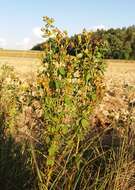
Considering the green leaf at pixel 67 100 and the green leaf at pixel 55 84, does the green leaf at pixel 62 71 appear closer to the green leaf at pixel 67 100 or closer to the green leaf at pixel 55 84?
the green leaf at pixel 55 84

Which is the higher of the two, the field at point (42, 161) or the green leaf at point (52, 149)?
the green leaf at point (52, 149)

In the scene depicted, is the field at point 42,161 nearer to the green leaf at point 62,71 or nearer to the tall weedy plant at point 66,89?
the tall weedy plant at point 66,89

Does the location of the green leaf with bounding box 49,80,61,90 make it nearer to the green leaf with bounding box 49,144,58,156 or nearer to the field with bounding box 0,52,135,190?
the field with bounding box 0,52,135,190

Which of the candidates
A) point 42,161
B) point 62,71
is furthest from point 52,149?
point 62,71

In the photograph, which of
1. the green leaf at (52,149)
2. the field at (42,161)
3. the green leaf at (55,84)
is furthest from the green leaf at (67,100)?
the green leaf at (52,149)

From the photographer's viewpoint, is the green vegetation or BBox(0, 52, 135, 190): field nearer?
the green vegetation

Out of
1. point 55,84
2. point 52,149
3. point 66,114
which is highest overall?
point 55,84

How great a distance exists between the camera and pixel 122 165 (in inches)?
218

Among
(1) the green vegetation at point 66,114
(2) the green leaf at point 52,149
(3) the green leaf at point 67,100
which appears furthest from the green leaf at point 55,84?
(2) the green leaf at point 52,149

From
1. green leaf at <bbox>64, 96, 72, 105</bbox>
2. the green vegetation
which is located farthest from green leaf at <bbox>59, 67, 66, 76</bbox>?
green leaf at <bbox>64, 96, 72, 105</bbox>

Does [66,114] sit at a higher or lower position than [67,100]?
lower

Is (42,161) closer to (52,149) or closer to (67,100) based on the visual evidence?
(52,149)

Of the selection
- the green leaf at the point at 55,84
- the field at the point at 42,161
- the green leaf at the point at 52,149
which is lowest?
the field at the point at 42,161

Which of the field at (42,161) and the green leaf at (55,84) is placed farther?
the field at (42,161)
